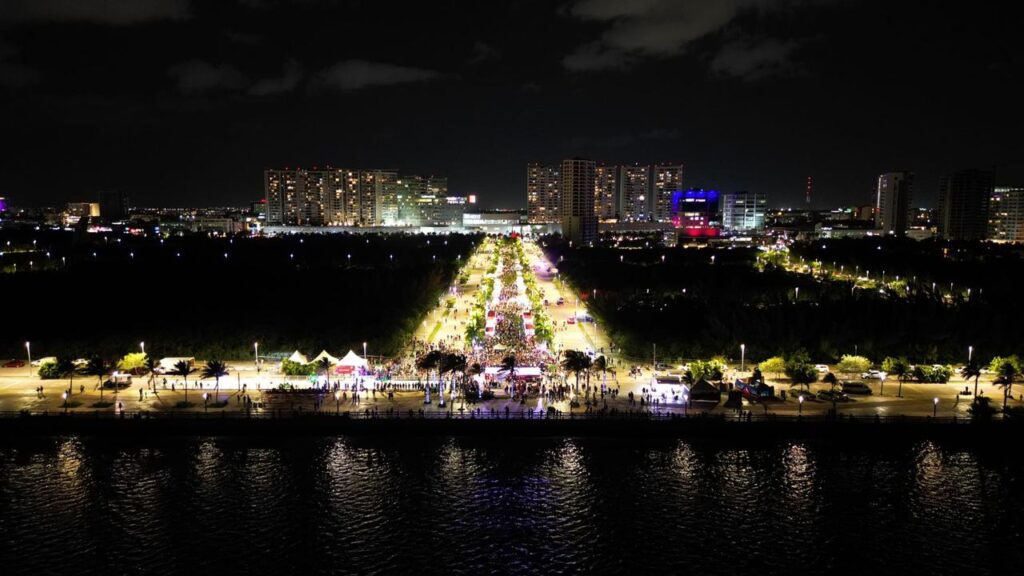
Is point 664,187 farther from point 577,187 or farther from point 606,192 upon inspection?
point 577,187

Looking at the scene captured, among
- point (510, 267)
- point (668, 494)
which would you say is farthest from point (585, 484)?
point (510, 267)

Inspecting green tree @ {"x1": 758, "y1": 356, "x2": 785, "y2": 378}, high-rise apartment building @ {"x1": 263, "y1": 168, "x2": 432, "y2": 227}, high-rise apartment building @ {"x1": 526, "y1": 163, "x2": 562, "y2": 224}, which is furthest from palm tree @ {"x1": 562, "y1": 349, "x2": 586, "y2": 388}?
high-rise apartment building @ {"x1": 526, "y1": 163, "x2": 562, "y2": 224}

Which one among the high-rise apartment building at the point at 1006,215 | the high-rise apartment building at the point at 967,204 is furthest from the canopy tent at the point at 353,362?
the high-rise apartment building at the point at 1006,215

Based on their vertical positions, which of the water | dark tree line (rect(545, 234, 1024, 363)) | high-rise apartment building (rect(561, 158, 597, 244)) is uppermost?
high-rise apartment building (rect(561, 158, 597, 244))

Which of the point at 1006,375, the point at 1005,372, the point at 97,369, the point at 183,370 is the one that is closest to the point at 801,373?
the point at 1005,372

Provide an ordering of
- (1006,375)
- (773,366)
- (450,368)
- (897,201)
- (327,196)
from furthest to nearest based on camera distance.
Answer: (327,196)
(897,201)
(773,366)
(450,368)
(1006,375)

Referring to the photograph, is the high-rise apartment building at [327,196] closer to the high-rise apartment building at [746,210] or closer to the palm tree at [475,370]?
the high-rise apartment building at [746,210]

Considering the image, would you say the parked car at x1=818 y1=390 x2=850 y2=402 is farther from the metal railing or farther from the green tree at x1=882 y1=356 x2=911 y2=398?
the green tree at x1=882 y1=356 x2=911 y2=398
